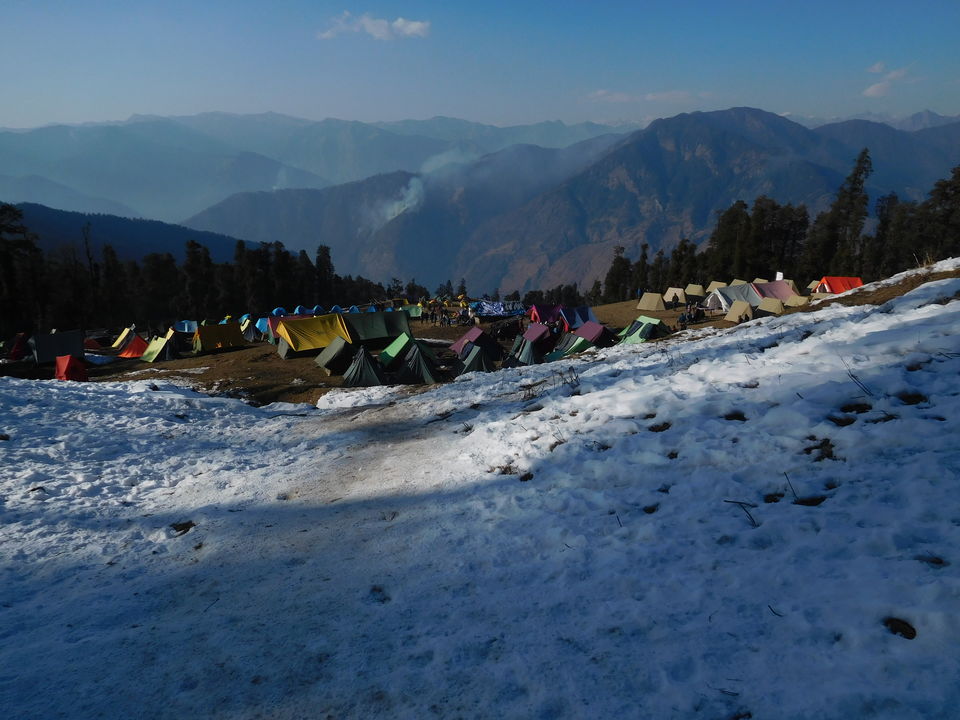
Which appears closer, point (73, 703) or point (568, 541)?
point (73, 703)

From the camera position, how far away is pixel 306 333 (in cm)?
3353

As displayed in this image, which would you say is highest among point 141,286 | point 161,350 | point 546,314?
point 141,286

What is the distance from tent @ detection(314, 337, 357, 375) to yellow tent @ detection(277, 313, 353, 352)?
5.45 meters

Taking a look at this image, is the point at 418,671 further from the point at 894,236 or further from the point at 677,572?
the point at 894,236

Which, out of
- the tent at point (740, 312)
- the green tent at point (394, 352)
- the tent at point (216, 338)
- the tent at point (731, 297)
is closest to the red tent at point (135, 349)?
the tent at point (216, 338)

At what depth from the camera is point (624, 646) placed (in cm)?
392

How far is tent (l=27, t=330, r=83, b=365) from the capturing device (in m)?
33.1

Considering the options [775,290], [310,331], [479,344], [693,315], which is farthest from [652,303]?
[310,331]

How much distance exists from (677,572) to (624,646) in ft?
3.40

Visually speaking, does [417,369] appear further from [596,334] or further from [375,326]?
[375,326]

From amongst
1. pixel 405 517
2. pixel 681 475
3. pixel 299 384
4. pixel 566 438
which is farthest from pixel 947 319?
pixel 299 384

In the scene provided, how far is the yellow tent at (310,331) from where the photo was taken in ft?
108

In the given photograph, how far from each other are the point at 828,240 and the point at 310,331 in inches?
2803

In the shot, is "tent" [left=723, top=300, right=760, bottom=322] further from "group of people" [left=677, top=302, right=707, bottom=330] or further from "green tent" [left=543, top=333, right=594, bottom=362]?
"green tent" [left=543, top=333, right=594, bottom=362]
